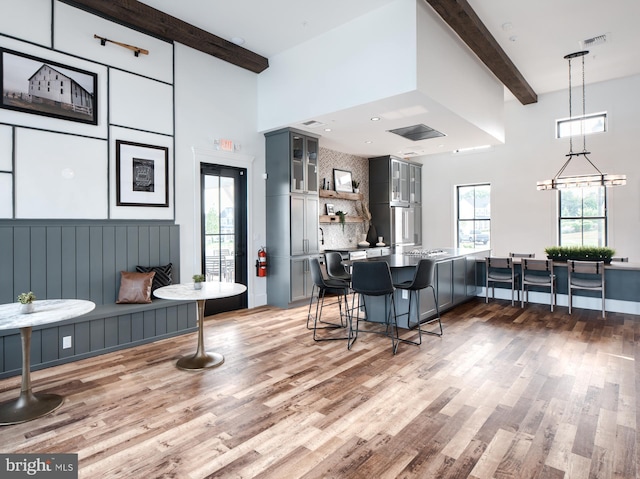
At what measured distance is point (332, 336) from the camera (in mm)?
4551

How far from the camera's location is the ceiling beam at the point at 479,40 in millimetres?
4395

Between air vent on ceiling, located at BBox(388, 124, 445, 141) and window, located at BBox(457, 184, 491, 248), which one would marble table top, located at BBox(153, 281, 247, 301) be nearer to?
air vent on ceiling, located at BBox(388, 124, 445, 141)

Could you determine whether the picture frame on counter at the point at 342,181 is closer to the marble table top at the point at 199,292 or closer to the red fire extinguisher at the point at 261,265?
the red fire extinguisher at the point at 261,265

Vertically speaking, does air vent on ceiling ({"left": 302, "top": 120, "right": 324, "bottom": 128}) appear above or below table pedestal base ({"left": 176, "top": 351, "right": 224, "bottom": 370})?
above

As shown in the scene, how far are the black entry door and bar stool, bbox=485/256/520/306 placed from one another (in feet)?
13.9

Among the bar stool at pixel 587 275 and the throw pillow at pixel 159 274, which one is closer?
the throw pillow at pixel 159 274

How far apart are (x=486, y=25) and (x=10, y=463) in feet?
21.8

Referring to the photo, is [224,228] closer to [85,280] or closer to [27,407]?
[85,280]

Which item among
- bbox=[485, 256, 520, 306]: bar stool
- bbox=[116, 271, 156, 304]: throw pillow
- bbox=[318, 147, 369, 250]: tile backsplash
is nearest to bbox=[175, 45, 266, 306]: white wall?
bbox=[116, 271, 156, 304]: throw pillow

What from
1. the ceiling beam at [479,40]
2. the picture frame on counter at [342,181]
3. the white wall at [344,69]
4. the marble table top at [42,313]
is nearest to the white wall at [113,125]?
the white wall at [344,69]

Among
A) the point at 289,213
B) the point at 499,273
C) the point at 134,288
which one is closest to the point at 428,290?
the point at 499,273

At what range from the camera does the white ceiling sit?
14.8 ft

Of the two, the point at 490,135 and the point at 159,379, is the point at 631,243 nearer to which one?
the point at 490,135

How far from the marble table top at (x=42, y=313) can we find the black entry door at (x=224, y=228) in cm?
249
